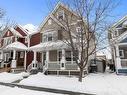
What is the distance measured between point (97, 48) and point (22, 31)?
55.6 ft

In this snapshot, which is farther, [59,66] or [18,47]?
[18,47]

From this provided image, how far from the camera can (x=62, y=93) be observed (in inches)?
451

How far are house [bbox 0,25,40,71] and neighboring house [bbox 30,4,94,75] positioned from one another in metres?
2.56

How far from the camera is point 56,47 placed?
69.1ft

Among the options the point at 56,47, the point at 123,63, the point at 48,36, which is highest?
the point at 48,36

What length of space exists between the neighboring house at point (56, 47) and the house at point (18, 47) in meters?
2.56

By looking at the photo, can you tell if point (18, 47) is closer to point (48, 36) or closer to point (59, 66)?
point (48, 36)

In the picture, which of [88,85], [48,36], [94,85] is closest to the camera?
[94,85]

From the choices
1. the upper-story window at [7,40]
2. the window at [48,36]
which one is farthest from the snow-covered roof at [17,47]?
the window at [48,36]

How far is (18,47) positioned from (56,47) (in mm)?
7837

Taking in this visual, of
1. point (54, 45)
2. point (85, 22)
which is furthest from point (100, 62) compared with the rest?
point (85, 22)

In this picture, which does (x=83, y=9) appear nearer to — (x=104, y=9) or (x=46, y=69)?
(x=104, y=9)

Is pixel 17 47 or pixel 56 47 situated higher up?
pixel 17 47

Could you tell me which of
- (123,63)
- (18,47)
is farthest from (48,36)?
(123,63)
